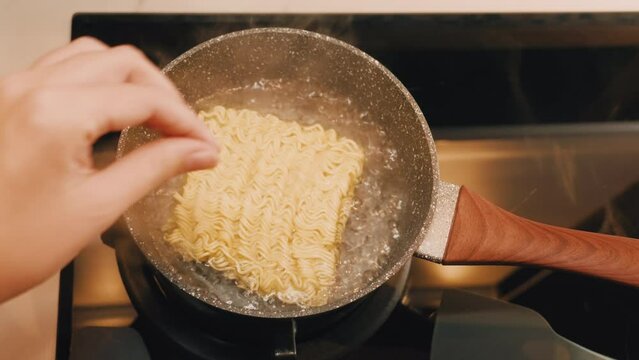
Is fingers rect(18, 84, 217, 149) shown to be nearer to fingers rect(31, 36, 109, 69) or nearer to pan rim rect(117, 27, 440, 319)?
fingers rect(31, 36, 109, 69)

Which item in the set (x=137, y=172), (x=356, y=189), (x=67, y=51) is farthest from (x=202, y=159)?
(x=356, y=189)

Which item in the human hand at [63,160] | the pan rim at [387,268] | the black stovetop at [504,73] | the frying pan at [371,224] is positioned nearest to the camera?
the human hand at [63,160]

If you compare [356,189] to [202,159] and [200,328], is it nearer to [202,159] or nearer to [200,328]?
[200,328]

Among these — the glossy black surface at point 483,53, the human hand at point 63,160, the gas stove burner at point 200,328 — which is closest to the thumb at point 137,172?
the human hand at point 63,160

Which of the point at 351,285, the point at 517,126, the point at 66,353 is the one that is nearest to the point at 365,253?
the point at 351,285

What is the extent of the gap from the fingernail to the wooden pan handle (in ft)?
1.66

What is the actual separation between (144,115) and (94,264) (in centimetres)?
56

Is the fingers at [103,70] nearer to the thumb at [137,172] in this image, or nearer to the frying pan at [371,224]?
the thumb at [137,172]

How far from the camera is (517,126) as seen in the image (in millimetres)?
1392

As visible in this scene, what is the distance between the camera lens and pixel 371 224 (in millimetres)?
1269

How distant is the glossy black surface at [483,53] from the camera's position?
130 centimetres

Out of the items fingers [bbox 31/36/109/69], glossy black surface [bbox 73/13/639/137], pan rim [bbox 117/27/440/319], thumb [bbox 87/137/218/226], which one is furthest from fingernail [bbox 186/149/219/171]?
glossy black surface [bbox 73/13/639/137]

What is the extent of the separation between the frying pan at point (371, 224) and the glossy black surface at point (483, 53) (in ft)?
0.31

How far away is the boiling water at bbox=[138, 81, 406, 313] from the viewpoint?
1.18m
